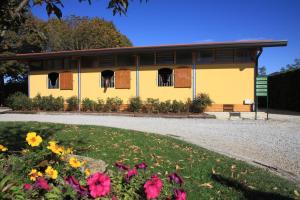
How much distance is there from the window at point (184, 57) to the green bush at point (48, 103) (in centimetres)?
837

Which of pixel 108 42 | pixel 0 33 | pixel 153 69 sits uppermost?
pixel 108 42

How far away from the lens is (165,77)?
18359 mm

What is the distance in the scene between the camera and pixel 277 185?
14.2 ft

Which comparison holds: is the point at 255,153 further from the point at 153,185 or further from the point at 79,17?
the point at 79,17

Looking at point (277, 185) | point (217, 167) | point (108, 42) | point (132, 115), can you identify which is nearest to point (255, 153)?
point (217, 167)

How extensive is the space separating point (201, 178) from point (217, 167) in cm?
83

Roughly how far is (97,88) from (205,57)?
294 inches

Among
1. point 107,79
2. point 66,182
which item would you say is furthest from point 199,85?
point 66,182

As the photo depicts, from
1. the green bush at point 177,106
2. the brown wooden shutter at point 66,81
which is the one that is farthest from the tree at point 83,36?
the green bush at point 177,106

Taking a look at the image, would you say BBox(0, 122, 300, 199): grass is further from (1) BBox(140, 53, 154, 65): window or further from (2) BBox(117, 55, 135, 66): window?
(2) BBox(117, 55, 135, 66): window

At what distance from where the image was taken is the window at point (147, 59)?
18.5m

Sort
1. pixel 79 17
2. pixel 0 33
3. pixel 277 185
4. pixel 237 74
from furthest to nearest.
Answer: pixel 79 17
pixel 237 74
pixel 277 185
pixel 0 33

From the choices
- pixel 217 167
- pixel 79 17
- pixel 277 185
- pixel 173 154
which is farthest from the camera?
pixel 79 17

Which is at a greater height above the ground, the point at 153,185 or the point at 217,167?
the point at 153,185
